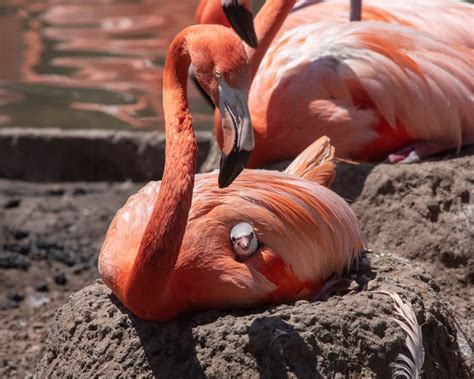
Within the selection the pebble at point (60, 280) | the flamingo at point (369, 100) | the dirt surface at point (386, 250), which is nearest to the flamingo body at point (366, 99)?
the flamingo at point (369, 100)

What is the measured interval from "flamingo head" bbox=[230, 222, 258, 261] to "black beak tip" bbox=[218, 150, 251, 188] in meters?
0.38

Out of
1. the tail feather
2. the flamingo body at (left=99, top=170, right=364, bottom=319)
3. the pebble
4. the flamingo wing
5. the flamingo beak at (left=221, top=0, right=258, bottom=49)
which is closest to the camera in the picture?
the flamingo body at (left=99, top=170, right=364, bottom=319)

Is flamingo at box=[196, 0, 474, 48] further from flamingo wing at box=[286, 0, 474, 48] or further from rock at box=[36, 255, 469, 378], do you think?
rock at box=[36, 255, 469, 378]

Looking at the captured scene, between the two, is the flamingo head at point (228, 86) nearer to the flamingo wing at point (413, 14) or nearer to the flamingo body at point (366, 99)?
the flamingo body at point (366, 99)

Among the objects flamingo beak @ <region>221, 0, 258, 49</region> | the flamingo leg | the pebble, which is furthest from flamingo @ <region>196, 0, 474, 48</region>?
the pebble

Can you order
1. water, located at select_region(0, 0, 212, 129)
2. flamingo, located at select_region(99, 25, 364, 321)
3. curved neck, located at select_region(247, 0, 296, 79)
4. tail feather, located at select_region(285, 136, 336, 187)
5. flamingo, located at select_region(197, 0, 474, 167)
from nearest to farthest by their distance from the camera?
flamingo, located at select_region(99, 25, 364, 321) → tail feather, located at select_region(285, 136, 336, 187) → flamingo, located at select_region(197, 0, 474, 167) → curved neck, located at select_region(247, 0, 296, 79) → water, located at select_region(0, 0, 212, 129)

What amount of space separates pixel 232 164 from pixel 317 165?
1.23 metres

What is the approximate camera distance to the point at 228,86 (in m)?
3.42

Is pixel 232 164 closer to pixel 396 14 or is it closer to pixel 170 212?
pixel 170 212

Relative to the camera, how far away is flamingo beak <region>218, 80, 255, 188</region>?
130 inches

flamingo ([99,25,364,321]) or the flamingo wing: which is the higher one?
flamingo ([99,25,364,321])

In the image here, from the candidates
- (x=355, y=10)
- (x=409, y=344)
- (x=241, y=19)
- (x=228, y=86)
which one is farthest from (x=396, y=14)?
(x=228, y=86)

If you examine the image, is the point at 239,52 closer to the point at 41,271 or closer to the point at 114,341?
the point at 114,341

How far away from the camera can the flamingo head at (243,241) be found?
3676mm
